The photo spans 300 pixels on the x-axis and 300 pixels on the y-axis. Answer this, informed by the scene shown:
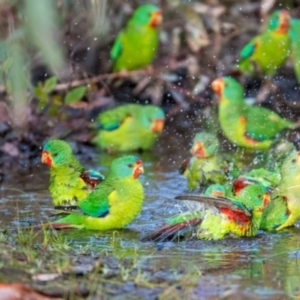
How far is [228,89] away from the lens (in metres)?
8.38

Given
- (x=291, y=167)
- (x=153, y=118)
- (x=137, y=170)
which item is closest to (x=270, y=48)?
(x=153, y=118)

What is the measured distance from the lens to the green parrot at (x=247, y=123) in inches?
312

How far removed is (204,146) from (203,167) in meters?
0.17

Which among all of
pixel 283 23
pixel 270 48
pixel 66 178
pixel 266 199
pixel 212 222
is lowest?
pixel 212 222

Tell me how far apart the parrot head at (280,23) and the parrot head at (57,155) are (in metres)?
3.86

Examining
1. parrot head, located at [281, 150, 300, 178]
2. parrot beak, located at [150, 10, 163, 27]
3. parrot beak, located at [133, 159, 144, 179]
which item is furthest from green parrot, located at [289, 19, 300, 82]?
parrot beak, located at [133, 159, 144, 179]

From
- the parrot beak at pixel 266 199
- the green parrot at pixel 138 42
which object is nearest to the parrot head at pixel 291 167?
the parrot beak at pixel 266 199

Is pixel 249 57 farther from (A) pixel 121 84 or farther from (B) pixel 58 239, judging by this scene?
(B) pixel 58 239

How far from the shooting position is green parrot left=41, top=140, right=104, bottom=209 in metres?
5.73

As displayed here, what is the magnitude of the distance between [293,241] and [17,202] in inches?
71.8

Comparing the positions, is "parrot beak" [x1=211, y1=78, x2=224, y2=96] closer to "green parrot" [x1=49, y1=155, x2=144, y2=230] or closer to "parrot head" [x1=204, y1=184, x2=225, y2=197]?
"parrot head" [x1=204, y1=184, x2=225, y2=197]

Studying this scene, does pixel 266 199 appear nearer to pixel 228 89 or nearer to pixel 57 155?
pixel 57 155

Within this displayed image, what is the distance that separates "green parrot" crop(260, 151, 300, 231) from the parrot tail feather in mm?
459

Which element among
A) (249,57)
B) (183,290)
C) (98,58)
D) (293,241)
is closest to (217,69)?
(249,57)
